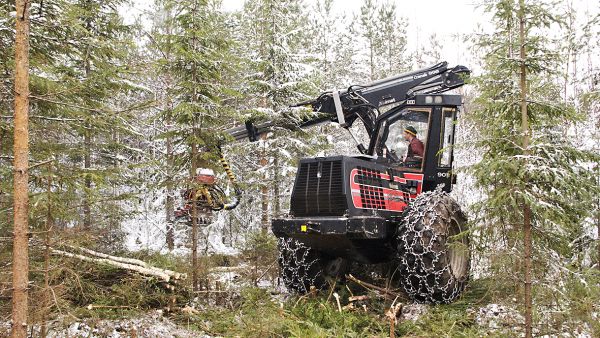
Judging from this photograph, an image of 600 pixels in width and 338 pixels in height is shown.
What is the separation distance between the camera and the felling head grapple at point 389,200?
7305 mm

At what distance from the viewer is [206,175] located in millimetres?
10656

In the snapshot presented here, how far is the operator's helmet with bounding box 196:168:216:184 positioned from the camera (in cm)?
1049

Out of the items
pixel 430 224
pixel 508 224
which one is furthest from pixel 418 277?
pixel 508 224

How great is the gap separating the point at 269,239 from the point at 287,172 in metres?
A: 3.61

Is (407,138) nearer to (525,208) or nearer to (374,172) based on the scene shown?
(374,172)

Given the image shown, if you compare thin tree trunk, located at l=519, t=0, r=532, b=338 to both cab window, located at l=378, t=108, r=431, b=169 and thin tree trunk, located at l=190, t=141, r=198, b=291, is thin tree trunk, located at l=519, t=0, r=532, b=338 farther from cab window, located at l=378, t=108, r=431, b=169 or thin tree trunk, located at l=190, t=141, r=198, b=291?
thin tree trunk, located at l=190, t=141, r=198, b=291

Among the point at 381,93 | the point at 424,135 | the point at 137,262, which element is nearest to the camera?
the point at 424,135

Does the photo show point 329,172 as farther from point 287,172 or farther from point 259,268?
point 287,172

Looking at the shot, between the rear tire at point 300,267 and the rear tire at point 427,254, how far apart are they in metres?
1.82

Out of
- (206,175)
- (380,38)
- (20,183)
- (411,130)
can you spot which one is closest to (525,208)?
(411,130)

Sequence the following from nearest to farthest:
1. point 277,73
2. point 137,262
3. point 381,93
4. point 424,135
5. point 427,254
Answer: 1. point 427,254
2. point 424,135
3. point 137,262
4. point 381,93
5. point 277,73

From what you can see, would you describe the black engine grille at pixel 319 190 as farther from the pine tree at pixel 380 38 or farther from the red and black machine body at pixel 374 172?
the pine tree at pixel 380 38

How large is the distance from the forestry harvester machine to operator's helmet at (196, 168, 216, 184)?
250 cm

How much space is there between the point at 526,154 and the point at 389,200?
3095 mm
